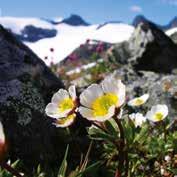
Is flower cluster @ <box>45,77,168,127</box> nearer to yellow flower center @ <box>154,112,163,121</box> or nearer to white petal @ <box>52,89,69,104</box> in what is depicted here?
white petal @ <box>52,89,69,104</box>

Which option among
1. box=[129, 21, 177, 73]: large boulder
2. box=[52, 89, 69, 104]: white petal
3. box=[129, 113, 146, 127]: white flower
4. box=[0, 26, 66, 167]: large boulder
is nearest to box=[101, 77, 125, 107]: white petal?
box=[52, 89, 69, 104]: white petal

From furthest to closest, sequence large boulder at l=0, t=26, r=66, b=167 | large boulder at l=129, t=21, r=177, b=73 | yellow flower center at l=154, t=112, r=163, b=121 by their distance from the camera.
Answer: large boulder at l=129, t=21, r=177, b=73, large boulder at l=0, t=26, r=66, b=167, yellow flower center at l=154, t=112, r=163, b=121

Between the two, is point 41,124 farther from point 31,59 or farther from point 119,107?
point 119,107

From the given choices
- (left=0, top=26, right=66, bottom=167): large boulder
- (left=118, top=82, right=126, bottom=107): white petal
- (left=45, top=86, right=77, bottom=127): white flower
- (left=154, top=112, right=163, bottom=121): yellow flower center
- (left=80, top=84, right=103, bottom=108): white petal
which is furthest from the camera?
(left=0, top=26, right=66, bottom=167): large boulder

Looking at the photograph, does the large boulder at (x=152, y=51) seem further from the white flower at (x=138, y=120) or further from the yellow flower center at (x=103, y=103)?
the yellow flower center at (x=103, y=103)

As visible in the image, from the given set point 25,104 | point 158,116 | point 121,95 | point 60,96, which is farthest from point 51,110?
point 25,104

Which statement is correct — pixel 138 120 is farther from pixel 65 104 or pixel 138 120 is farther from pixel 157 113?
pixel 65 104
